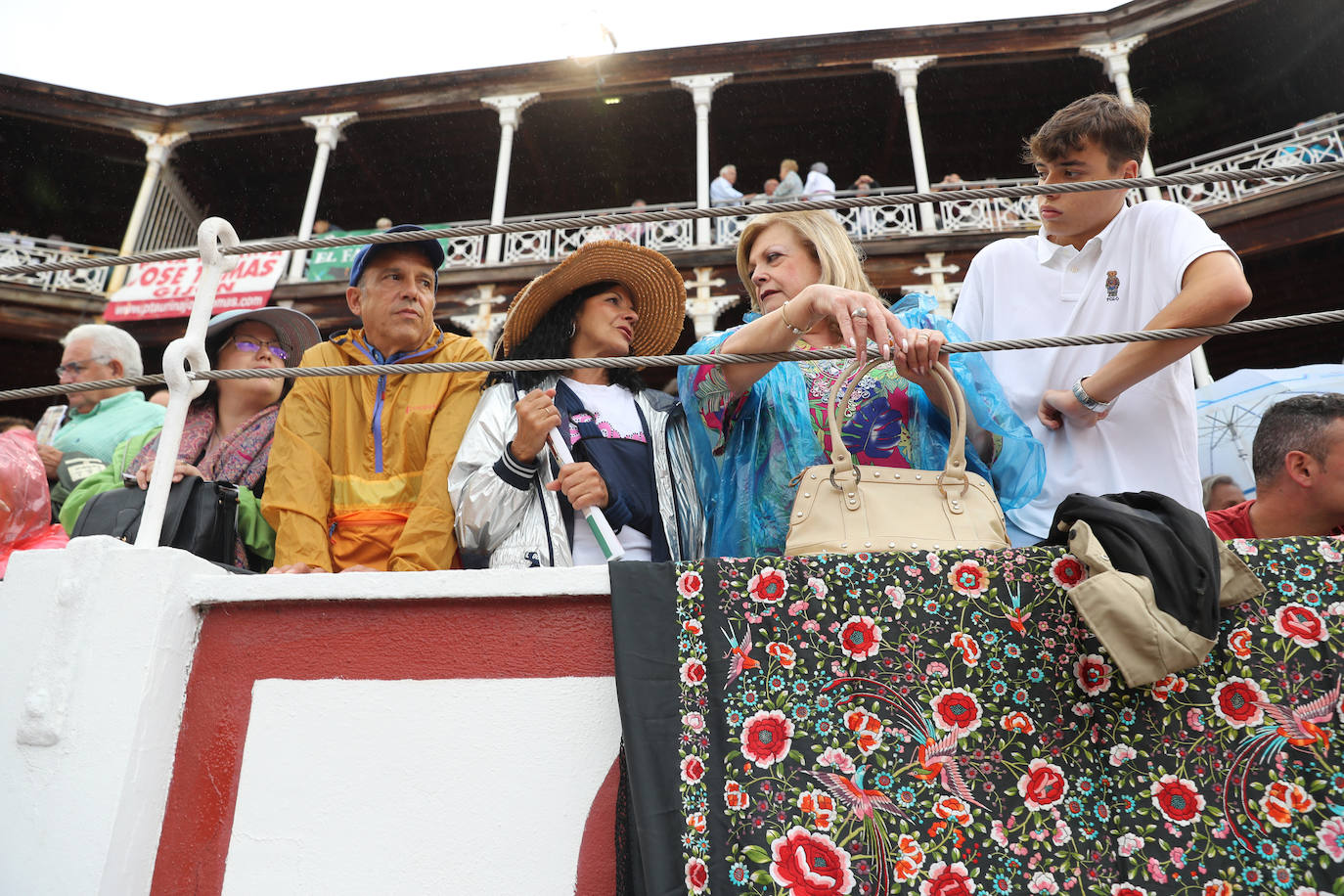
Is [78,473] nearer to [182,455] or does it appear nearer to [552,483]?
[182,455]

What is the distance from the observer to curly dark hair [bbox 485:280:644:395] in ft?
7.86

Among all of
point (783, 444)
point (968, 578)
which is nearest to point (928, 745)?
point (968, 578)

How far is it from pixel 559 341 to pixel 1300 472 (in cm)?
203

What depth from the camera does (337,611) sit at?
158 centimetres

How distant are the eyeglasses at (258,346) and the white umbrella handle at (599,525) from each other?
1.29m

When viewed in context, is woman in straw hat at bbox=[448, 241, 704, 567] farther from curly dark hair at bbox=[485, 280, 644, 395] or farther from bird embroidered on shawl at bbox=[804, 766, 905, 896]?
bird embroidered on shawl at bbox=[804, 766, 905, 896]

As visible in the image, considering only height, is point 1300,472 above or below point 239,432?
below

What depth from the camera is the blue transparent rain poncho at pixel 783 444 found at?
185 centimetres

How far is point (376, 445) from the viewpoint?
2.30 meters

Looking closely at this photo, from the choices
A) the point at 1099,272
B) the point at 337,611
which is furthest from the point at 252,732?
the point at 1099,272

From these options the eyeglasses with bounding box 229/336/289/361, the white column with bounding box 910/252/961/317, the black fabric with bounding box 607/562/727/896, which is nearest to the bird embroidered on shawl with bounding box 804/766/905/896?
the black fabric with bounding box 607/562/727/896

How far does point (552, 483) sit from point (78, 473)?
2.38 metres

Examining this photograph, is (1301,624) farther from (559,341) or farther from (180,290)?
(180,290)

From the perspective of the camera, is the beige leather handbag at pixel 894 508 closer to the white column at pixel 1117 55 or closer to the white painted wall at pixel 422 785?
the white painted wall at pixel 422 785
